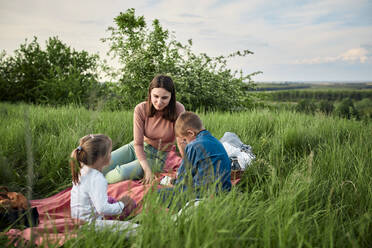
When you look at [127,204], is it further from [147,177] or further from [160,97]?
[160,97]

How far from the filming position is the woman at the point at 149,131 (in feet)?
12.3

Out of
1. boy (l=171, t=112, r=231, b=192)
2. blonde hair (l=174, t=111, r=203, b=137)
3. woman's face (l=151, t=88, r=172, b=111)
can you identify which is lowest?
boy (l=171, t=112, r=231, b=192)

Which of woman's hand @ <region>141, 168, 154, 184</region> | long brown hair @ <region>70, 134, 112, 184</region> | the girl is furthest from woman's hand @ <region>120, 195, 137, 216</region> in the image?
woman's hand @ <region>141, 168, 154, 184</region>

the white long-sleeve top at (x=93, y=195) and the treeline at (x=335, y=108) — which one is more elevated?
the treeline at (x=335, y=108)

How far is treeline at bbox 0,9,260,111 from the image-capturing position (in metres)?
8.19

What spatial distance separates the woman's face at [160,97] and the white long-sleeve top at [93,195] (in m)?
1.49

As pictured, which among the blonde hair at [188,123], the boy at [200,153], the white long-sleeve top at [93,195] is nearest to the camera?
the white long-sleeve top at [93,195]

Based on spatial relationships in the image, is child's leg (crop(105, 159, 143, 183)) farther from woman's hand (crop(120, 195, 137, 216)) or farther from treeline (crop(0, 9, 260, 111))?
treeline (crop(0, 9, 260, 111))

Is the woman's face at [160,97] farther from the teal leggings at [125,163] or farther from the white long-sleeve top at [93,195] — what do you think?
the white long-sleeve top at [93,195]

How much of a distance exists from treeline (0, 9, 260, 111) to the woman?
3351mm

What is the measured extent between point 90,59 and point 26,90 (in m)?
2.41

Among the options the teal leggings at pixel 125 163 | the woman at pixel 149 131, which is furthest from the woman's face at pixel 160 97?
the teal leggings at pixel 125 163

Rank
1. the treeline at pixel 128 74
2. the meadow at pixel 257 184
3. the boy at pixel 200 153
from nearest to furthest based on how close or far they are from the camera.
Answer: the meadow at pixel 257 184, the boy at pixel 200 153, the treeline at pixel 128 74

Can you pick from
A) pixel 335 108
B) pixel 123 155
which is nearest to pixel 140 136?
pixel 123 155
